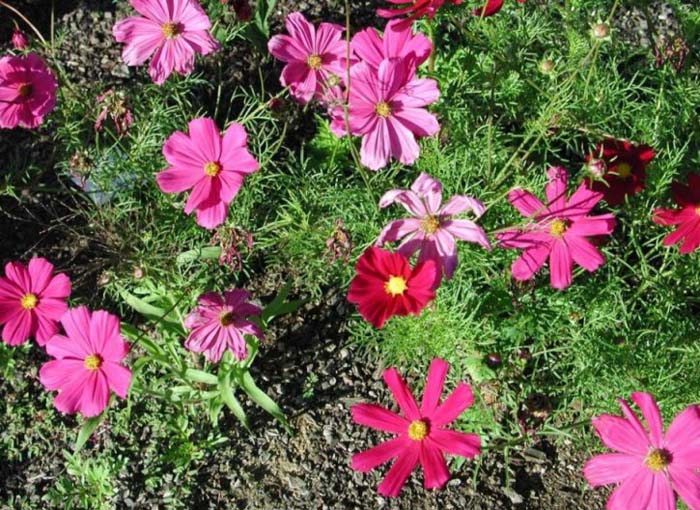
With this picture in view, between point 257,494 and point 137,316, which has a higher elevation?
point 137,316

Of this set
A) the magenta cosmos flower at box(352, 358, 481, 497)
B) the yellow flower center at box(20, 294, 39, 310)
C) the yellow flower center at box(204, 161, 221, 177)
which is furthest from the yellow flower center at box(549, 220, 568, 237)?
the yellow flower center at box(20, 294, 39, 310)

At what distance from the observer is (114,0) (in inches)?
106

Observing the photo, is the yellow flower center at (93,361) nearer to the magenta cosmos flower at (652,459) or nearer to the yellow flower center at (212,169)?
the yellow flower center at (212,169)

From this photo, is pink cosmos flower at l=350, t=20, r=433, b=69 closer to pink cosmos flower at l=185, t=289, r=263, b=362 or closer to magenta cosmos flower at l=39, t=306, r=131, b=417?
pink cosmos flower at l=185, t=289, r=263, b=362

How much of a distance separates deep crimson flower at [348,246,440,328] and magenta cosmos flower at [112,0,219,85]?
0.71 m

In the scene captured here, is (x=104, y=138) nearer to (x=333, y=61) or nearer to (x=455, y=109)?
(x=333, y=61)

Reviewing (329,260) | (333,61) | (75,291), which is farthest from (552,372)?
(75,291)

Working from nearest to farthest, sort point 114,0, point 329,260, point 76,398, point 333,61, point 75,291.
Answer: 1. point 76,398
2. point 333,61
3. point 329,260
4. point 75,291
5. point 114,0

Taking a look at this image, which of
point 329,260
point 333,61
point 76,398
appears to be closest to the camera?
point 76,398

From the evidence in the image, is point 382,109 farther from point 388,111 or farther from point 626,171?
point 626,171

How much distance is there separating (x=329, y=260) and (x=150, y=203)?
0.56 m

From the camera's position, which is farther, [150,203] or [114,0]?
[114,0]

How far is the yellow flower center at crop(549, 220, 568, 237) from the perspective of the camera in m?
1.85

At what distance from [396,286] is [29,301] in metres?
0.86
